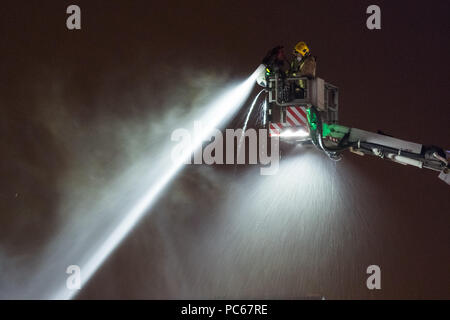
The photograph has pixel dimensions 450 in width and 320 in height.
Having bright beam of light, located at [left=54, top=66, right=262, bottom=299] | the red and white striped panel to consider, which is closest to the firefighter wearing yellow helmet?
the red and white striped panel

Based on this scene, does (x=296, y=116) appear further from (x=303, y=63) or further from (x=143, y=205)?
(x=143, y=205)

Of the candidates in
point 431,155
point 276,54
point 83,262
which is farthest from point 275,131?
point 83,262

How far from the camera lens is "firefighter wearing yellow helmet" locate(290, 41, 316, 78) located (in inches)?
323

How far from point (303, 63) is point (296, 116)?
71cm

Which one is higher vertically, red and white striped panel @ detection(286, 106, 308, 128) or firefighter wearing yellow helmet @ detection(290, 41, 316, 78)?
firefighter wearing yellow helmet @ detection(290, 41, 316, 78)

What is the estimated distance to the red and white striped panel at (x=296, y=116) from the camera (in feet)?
26.6

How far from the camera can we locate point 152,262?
37.9ft

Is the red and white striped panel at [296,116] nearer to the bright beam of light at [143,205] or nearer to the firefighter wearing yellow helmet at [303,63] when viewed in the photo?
the firefighter wearing yellow helmet at [303,63]

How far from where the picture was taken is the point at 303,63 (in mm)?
8281

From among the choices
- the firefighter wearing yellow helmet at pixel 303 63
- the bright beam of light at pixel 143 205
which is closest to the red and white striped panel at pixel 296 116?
the firefighter wearing yellow helmet at pixel 303 63

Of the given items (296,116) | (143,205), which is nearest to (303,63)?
(296,116)

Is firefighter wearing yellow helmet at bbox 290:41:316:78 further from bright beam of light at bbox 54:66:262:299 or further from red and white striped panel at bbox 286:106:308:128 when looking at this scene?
bright beam of light at bbox 54:66:262:299

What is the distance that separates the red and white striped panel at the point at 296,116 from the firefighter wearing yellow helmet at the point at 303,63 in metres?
0.45

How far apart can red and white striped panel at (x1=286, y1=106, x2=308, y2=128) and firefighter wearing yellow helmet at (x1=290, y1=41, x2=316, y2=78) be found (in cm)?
45
